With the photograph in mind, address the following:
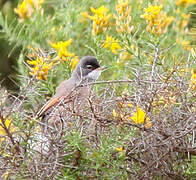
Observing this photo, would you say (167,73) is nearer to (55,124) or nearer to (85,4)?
(55,124)

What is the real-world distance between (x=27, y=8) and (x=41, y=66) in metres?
1.22

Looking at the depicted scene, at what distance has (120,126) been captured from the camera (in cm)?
229

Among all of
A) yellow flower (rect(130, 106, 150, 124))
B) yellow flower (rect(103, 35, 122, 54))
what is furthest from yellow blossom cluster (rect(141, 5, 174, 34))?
yellow flower (rect(130, 106, 150, 124))

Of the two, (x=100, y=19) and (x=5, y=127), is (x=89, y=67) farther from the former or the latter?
(x=5, y=127)

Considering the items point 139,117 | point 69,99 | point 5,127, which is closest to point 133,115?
point 139,117

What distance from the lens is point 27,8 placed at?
380 cm

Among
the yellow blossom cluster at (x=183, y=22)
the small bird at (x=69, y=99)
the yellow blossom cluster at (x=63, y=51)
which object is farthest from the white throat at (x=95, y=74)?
the yellow blossom cluster at (x=183, y=22)

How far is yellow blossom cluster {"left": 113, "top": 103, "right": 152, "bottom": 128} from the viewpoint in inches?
88.3

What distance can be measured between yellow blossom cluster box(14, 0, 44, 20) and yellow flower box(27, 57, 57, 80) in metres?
0.71

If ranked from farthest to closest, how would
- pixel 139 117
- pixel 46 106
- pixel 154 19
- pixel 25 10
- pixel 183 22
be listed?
1. pixel 183 22
2. pixel 25 10
3. pixel 154 19
4. pixel 46 106
5. pixel 139 117

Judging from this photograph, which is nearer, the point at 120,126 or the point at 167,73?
the point at 120,126

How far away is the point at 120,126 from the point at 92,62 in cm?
129

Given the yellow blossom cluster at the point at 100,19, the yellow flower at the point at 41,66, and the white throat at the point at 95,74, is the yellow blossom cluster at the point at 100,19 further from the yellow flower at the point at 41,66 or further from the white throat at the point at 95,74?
the yellow flower at the point at 41,66

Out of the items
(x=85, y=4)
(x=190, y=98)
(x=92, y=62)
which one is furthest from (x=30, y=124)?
(x=85, y=4)
